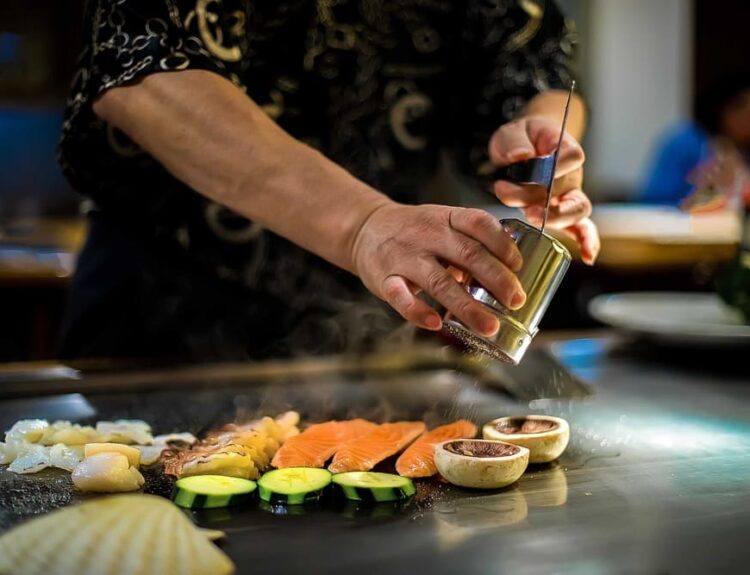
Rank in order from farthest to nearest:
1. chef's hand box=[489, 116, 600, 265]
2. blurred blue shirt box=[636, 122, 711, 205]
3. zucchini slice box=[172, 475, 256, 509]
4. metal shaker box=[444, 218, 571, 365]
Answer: blurred blue shirt box=[636, 122, 711, 205] → chef's hand box=[489, 116, 600, 265] → metal shaker box=[444, 218, 571, 365] → zucchini slice box=[172, 475, 256, 509]

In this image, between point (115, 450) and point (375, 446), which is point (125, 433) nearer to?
point (115, 450)

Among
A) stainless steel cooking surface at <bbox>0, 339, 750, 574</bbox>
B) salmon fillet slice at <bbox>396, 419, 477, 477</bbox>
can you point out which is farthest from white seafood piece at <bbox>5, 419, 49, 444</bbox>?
salmon fillet slice at <bbox>396, 419, 477, 477</bbox>

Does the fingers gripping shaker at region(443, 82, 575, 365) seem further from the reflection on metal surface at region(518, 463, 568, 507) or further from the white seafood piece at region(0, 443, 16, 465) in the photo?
the white seafood piece at region(0, 443, 16, 465)

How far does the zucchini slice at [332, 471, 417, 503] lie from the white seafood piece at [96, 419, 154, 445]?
0.37 m

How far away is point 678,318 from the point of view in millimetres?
2203

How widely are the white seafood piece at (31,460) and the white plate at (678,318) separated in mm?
1358

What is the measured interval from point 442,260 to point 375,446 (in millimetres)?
311

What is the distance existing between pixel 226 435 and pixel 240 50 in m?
0.71

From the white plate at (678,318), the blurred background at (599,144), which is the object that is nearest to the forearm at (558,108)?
the blurred background at (599,144)

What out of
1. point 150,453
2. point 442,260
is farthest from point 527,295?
point 150,453

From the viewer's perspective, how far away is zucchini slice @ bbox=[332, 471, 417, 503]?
111 centimetres

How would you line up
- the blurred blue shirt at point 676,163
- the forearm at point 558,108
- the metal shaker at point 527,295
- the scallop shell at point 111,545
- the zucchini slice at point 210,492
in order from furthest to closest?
the blurred blue shirt at point 676,163 < the forearm at point 558,108 < the metal shaker at point 527,295 < the zucchini slice at point 210,492 < the scallop shell at point 111,545

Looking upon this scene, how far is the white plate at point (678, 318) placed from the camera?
6.40ft

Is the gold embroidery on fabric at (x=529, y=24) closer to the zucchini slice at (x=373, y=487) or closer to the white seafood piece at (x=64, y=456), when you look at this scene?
the zucchini slice at (x=373, y=487)
